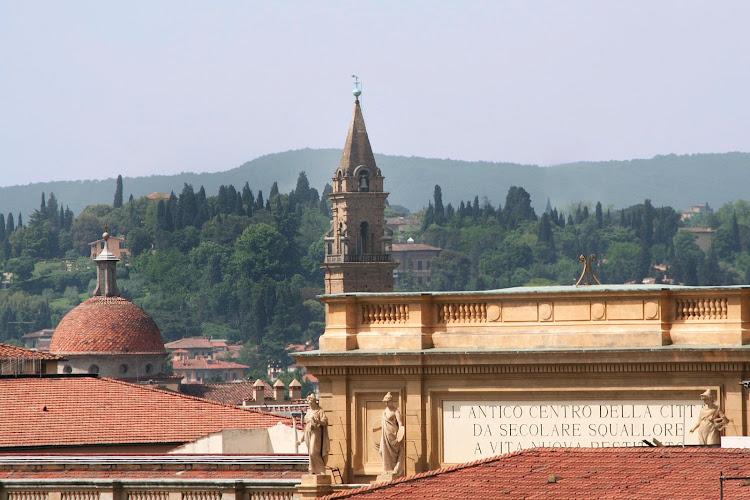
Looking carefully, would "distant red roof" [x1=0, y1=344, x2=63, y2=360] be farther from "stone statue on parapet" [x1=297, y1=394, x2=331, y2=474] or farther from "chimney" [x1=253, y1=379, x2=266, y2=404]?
"chimney" [x1=253, y1=379, x2=266, y2=404]

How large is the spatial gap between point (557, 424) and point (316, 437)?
3617 millimetres

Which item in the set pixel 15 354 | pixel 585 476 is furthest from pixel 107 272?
pixel 585 476

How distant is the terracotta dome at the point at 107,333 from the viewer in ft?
392

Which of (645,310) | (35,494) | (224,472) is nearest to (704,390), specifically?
(645,310)

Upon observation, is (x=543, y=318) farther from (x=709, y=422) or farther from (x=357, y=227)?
(x=357, y=227)

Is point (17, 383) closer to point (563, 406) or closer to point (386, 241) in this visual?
point (563, 406)

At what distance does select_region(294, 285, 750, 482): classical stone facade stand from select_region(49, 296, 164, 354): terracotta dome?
8036 centimetres

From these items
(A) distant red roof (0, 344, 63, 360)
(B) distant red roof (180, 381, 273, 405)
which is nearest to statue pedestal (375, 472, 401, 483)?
(A) distant red roof (0, 344, 63, 360)

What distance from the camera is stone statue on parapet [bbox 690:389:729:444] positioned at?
35.6 meters

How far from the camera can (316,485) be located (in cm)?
3844

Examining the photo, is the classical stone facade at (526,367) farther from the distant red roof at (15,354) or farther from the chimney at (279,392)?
the chimney at (279,392)

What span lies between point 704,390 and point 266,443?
17.0 meters

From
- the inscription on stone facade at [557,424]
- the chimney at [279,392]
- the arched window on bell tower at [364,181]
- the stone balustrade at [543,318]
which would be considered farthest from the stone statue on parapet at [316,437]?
the arched window on bell tower at [364,181]

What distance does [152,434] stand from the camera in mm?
54750
